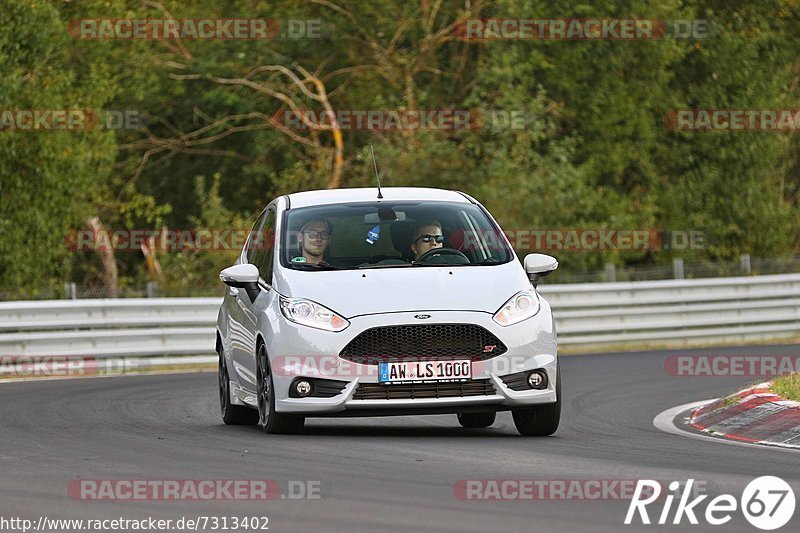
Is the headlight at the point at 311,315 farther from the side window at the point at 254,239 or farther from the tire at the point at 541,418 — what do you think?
the side window at the point at 254,239

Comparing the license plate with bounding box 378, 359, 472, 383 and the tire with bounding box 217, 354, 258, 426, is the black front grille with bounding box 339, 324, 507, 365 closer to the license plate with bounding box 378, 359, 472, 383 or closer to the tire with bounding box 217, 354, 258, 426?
the license plate with bounding box 378, 359, 472, 383

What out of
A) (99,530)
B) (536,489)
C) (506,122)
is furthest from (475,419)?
(506,122)

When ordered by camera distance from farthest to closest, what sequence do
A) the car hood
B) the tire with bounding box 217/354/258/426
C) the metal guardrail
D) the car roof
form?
the metal guardrail → the tire with bounding box 217/354/258/426 → the car roof → the car hood

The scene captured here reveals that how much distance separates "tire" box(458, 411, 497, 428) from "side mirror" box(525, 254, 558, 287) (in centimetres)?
136

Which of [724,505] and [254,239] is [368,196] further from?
[724,505]

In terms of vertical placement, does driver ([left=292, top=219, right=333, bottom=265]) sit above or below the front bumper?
above

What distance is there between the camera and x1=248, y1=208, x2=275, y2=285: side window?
12.7m

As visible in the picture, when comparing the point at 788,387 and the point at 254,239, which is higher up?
the point at 254,239

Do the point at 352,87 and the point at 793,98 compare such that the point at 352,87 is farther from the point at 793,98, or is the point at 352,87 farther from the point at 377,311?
the point at 377,311

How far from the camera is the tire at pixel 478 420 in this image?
43.5 ft

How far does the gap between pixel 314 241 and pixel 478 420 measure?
194cm

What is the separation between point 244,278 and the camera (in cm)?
1260

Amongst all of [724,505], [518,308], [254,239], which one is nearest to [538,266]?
[518,308]

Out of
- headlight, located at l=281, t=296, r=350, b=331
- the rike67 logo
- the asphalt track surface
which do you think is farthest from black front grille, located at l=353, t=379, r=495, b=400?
the rike67 logo
